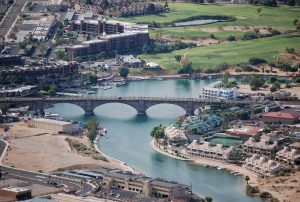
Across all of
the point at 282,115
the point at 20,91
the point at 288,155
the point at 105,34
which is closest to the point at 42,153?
the point at 288,155

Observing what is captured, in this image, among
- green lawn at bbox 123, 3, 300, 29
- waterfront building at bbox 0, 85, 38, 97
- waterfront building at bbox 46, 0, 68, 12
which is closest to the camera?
waterfront building at bbox 0, 85, 38, 97

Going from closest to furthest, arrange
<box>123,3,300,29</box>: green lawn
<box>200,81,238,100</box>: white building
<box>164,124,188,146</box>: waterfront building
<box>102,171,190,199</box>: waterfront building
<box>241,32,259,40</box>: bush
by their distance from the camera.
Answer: <box>102,171,190,199</box>: waterfront building → <box>164,124,188,146</box>: waterfront building → <box>200,81,238,100</box>: white building → <box>241,32,259,40</box>: bush → <box>123,3,300,29</box>: green lawn

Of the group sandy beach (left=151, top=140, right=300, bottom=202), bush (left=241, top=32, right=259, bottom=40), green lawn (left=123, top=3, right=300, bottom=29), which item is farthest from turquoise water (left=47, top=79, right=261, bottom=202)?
green lawn (left=123, top=3, right=300, bottom=29)

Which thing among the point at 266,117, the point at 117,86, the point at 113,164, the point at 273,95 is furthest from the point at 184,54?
the point at 113,164

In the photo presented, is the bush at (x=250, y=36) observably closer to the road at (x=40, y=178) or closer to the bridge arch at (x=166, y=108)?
the bridge arch at (x=166, y=108)

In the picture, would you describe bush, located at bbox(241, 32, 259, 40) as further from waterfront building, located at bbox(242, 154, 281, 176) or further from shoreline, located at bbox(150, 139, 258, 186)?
waterfront building, located at bbox(242, 154, 281, 176)

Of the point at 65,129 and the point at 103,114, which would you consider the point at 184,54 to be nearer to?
the point at 103,114

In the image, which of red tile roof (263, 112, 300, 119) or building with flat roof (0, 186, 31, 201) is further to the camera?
red tile roof (263, 112, 300, 119)
